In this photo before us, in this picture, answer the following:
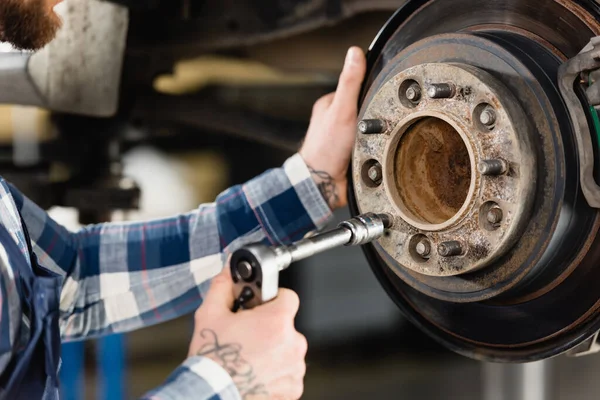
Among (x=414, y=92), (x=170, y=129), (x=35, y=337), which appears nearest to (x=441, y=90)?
(x=414, y=92)

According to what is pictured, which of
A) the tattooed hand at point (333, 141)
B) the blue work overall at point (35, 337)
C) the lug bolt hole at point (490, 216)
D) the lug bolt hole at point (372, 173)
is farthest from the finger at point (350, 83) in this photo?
the blue work overall at point (35, 337)

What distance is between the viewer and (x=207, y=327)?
18.3 inches

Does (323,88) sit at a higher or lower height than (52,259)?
higher

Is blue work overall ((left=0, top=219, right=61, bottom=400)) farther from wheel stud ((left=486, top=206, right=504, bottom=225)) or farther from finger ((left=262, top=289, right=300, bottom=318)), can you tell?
wheel stud ((left=486, top=206, right=504, bottom=225))

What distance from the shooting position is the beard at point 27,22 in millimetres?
637

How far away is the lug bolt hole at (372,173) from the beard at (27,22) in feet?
1.29

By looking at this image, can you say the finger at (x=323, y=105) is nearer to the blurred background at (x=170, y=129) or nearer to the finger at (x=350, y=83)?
the finger at (x=350, y=83)

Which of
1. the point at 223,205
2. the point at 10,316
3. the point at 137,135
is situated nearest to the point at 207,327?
the point at 10,316

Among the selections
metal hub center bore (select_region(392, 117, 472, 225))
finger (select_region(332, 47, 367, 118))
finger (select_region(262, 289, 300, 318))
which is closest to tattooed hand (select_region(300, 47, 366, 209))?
finger (select_region(332, 47, 367, 118))

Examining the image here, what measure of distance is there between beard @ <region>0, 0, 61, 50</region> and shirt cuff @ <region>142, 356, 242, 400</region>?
0.41m

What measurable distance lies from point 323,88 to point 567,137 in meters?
0.57

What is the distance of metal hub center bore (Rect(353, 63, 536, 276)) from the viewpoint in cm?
43

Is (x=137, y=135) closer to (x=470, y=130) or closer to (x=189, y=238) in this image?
(x=189, y=238)

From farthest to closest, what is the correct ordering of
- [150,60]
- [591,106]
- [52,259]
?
[150,60] → [52,259] → [591,106]
